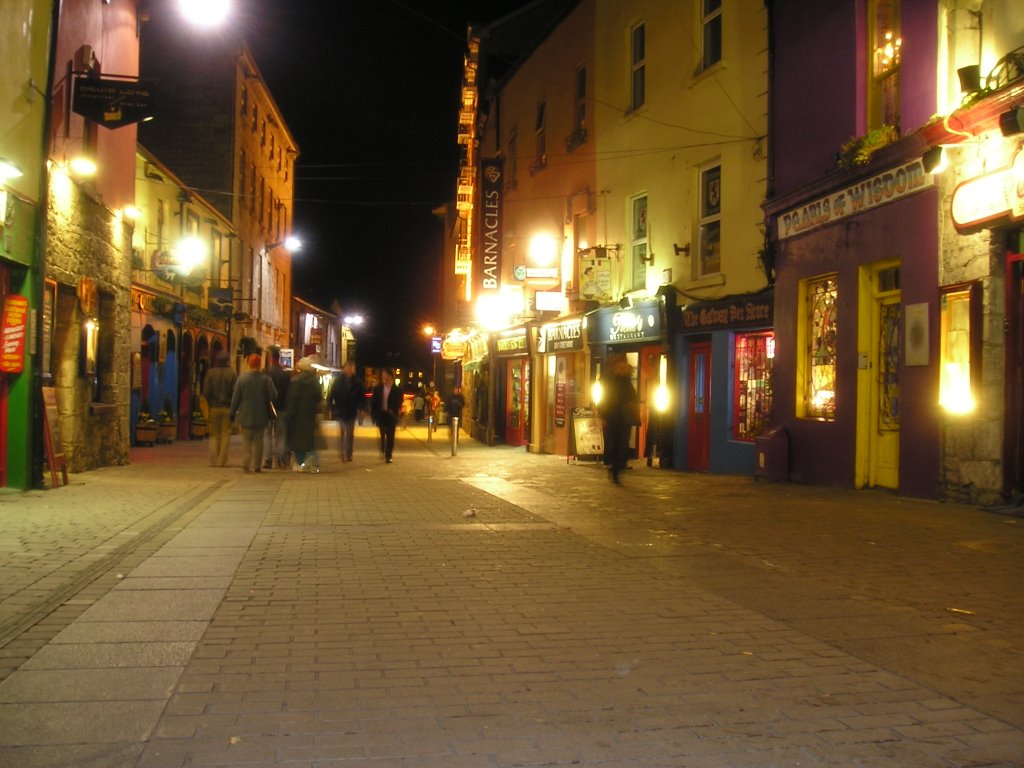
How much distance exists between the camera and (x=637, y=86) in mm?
19844

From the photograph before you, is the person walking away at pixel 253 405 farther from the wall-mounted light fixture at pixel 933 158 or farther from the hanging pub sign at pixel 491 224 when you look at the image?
the hanging pub sign at pixel 491 224

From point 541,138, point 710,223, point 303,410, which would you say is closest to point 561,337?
point 541,138

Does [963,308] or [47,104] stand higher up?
[47,104]

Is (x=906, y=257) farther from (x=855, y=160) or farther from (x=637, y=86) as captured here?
(x=637, y=86)

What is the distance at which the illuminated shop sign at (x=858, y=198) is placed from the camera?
37.8 feet

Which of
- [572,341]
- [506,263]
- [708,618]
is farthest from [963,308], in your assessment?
[506,263]

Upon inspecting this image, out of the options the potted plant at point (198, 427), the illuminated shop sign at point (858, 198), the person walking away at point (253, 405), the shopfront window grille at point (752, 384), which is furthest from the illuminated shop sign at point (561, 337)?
the potted plant at point (198, 427)

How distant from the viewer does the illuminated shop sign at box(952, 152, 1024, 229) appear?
956 centimetres

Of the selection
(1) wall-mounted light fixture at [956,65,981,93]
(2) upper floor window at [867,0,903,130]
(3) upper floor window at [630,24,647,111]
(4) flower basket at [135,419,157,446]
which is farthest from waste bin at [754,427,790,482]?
(4) flower basket at [135,419,157,446]

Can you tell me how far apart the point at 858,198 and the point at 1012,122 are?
3.56 meters

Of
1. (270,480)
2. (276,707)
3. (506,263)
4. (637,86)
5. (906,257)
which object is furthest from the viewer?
(506,263)

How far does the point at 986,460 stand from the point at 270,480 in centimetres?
940

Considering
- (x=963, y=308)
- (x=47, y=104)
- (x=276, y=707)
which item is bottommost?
(x=276, y=707)

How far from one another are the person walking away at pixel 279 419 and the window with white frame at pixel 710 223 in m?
7.13
